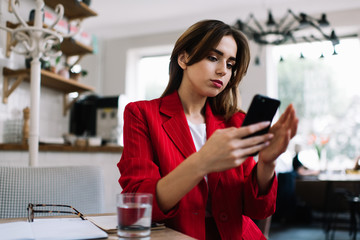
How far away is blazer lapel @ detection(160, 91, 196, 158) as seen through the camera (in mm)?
1203

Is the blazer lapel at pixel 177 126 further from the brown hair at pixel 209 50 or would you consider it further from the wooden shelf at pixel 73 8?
the wooden shelf at pixel 73 8

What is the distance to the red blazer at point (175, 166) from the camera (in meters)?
1.09

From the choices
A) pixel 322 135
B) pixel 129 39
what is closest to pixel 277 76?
pixel 322 135

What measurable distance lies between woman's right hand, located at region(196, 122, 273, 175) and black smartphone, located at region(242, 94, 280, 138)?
32 millimetres

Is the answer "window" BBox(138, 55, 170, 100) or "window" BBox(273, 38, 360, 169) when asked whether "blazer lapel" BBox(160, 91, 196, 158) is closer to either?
"window" BBox(273, 38, 360, 169)

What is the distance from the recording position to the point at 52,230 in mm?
807

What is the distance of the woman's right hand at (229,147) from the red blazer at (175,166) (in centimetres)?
26

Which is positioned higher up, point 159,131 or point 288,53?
point 288,53

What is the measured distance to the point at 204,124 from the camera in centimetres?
135

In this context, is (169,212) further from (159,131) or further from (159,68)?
(159,68)

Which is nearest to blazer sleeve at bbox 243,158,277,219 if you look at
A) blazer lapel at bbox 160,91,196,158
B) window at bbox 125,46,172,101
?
blazer lapel at bbox 160,91,196,158

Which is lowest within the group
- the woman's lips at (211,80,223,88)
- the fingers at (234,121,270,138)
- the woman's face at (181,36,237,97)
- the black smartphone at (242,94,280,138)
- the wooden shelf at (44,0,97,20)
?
the fingers at (234,121,270,138)

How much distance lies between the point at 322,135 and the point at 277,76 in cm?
123

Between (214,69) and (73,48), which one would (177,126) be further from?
(73,48)
